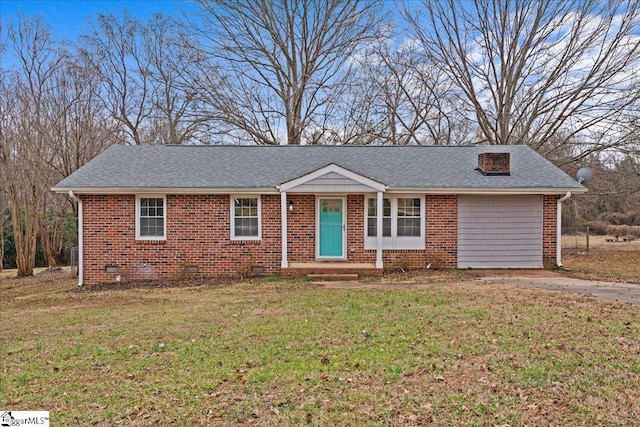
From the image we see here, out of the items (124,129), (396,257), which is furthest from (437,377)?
(124,129)

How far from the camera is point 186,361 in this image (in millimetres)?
5758

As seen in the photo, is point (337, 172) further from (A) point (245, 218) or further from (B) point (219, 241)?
(B) point (219, 241)

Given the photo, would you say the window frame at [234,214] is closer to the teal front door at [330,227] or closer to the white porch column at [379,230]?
the teal front door at [330,227]

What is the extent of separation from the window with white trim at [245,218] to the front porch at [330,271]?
1439 mm

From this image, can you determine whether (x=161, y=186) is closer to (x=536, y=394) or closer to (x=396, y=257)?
(x=396, y=257)

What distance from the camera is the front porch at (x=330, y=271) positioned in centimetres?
1260

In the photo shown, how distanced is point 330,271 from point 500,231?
5043 mm

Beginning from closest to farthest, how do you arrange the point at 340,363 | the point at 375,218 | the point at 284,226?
the point at 340,363 < the point at 284,226 < the point at 375,218

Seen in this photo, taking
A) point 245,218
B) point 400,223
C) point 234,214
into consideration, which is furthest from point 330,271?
point 234,214

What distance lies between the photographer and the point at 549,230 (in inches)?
537

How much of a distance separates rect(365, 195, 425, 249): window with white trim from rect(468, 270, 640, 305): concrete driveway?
6.11 feet

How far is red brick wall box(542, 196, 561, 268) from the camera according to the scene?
1355 cm

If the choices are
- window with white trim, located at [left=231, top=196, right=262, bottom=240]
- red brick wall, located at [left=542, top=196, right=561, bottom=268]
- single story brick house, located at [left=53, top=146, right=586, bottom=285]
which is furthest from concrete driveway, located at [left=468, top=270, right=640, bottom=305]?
window with white trim, located at [left=231, top=196, right=262, bottom=240]

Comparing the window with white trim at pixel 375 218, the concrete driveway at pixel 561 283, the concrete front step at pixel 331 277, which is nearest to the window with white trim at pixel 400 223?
the window with white trim at pixel 375 218
